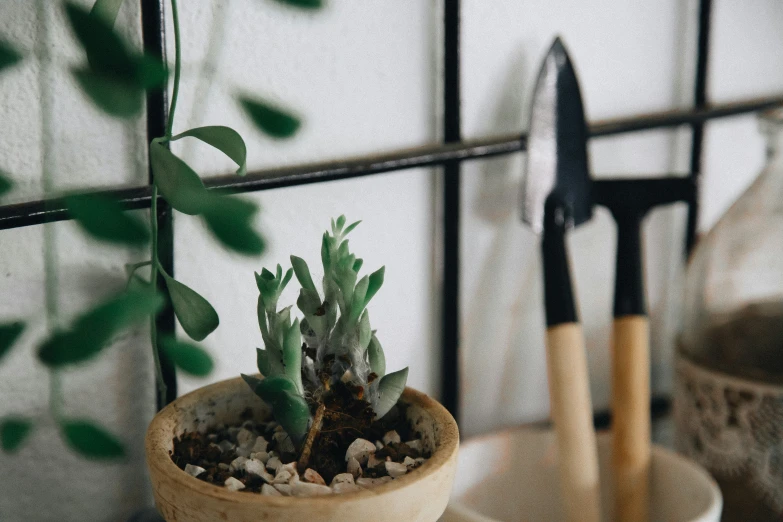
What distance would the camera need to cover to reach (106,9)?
37 cm

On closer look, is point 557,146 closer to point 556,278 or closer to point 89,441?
point 556,278

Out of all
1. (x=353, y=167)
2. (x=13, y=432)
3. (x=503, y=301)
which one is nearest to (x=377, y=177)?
(x=353, y=167)

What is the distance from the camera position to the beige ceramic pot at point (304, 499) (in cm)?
30

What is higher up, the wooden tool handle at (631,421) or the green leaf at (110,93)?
the green leaf at (110,93)

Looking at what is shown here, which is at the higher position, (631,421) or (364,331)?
(364,331)

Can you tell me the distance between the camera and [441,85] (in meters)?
0.54

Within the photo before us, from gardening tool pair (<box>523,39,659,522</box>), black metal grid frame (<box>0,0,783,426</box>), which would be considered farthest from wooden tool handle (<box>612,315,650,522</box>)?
black metal grid frame (<box>0,0,783,426</box>)

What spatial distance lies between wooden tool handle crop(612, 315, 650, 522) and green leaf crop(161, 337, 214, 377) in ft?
0.95

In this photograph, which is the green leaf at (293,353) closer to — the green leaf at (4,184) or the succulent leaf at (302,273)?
the succulent leaf at (302,273)

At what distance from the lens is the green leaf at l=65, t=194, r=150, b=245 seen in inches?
14.4

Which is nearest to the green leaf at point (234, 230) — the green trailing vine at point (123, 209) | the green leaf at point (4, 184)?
the green trailing vine at point (123, 209)

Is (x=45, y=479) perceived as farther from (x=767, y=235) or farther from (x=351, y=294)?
(x=767, y=235)

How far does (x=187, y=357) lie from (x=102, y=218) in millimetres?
91

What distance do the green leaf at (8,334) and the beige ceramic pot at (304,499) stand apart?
93mm
